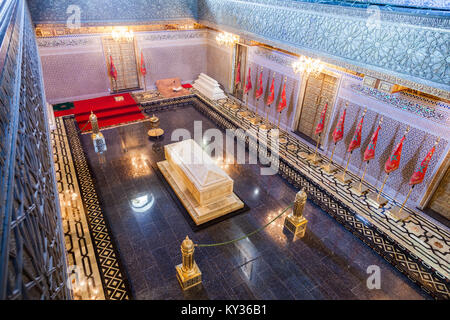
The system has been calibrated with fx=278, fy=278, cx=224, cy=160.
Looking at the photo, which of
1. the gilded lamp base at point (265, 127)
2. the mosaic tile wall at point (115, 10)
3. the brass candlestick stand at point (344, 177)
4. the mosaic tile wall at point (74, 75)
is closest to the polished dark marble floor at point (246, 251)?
the brass candlestick stand at point (344, 177)

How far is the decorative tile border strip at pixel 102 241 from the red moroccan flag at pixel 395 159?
171 inches

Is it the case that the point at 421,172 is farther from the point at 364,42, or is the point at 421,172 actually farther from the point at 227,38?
the point at 227,38

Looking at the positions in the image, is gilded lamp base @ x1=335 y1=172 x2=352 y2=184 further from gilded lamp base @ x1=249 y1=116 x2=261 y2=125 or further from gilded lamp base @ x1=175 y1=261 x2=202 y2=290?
gilded lamp base @ x1=175 y1=261 x2=202 y2=290

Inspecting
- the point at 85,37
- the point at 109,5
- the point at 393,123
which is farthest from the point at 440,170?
the point at 85,37

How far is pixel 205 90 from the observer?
30.2ft

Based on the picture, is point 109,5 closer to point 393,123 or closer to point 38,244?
point 393,123

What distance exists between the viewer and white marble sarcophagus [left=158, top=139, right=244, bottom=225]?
4387 mm

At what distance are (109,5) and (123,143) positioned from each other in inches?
154

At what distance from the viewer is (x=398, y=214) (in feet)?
15.1

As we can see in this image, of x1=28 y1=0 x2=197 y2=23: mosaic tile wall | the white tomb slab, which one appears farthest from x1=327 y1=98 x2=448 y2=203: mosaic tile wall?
x1=28 y1=0 x2=197 y2=23: mosaic tile wall

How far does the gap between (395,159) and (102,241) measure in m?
4.72

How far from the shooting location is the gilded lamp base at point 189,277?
3375mm

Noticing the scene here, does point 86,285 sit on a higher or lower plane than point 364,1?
lower

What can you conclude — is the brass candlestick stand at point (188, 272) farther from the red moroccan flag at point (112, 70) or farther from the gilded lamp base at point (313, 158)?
the red moroccan flag at point (112, 70)
